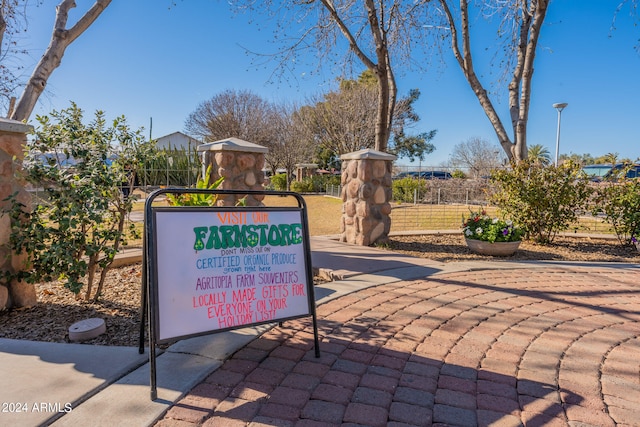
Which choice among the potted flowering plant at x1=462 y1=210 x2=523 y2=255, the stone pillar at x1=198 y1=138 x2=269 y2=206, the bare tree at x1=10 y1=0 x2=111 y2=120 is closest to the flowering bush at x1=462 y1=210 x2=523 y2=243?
the potted flowering plant at x1=462 y1=210 x2=523 y2=255

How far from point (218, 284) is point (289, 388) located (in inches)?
28.0

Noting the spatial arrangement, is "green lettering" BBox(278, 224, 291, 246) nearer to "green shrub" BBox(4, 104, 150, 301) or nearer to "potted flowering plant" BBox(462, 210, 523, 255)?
"green shrub" BBox(4, 104, 150, 301)

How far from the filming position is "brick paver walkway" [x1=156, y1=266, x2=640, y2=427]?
1853 millimetres

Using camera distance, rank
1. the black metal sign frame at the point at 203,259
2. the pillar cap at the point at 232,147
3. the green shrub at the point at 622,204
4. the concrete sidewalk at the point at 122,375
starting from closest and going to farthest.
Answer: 1. the concrete sidewalk at the point at 122,375
2. the black metal sign frame at the point at 203,259
3. the pillar cap at the point at 232,147
4. the green shrub at the point at 622,204

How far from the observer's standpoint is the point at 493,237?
6.00m

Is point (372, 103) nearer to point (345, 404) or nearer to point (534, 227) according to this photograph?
point (534, 227)

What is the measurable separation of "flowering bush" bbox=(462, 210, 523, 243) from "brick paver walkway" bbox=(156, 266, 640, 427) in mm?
2317

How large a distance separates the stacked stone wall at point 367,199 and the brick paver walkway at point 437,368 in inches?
106

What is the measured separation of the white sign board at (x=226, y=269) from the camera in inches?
81.7

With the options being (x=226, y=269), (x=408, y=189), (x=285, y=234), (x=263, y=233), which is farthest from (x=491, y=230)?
(x=408, y=189)

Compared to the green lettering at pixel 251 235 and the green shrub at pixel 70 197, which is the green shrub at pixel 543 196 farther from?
the green shrub at pixel 70 197

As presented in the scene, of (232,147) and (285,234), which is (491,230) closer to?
(232,147)

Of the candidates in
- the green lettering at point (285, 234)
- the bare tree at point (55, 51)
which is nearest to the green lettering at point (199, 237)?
the green lettering at point (285, 234)

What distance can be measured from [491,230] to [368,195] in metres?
2.03
